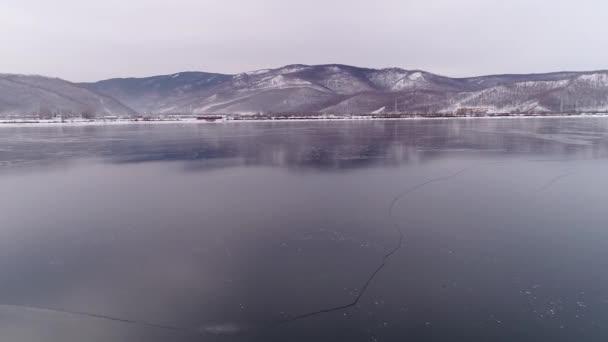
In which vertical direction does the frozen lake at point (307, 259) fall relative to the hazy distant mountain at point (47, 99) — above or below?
below

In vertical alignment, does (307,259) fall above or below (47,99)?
below

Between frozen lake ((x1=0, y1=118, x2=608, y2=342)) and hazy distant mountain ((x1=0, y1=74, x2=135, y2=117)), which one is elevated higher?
hazy distant mountain ((x1=0, y1=74, x2=135, y2=117))

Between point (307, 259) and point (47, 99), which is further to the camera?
point (47, 99)

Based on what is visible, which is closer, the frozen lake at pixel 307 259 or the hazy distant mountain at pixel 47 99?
the frozen lake at pixel 307 259

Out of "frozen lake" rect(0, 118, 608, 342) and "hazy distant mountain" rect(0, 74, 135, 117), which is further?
"hazy distant mountain" rect(0, 74, 135, 117)
